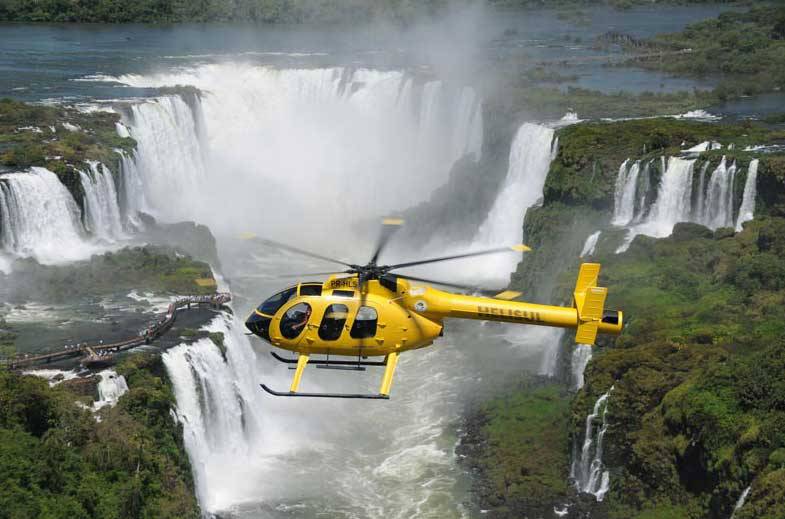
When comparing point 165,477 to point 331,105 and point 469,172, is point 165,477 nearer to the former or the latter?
point 469,172

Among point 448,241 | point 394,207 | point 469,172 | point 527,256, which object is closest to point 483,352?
point 527,256

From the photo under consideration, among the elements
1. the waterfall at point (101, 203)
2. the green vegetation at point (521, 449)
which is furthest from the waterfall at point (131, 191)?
the green vegetation at point (521, 449)

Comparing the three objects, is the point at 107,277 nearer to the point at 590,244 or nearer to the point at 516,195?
the point at 590,244

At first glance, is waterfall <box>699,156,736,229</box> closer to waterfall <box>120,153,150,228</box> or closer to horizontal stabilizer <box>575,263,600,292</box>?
horizontal stabilizer <box>575,263,600,292</box>

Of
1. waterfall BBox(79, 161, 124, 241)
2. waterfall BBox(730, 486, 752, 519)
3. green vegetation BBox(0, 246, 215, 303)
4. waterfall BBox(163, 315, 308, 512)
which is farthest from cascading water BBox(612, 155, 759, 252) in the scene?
waterfall BBox(79, 161, 124, 241)

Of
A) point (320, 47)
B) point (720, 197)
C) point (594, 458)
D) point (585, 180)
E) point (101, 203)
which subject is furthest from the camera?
point (320, 47)

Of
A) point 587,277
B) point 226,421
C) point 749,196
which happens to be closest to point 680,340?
point 587,277

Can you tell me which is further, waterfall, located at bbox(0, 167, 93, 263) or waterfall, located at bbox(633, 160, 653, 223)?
waterfall, located at bbox(633, 160, 653, 223)

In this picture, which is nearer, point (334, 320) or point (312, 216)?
point (334, 320)
